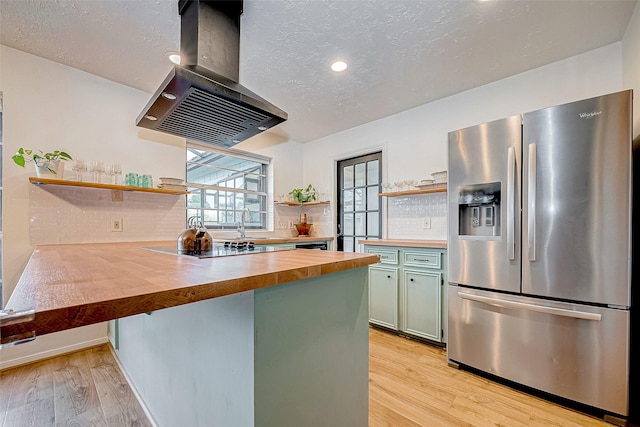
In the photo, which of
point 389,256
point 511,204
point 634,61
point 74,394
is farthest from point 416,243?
point 74,394

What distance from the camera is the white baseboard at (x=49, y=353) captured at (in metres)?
2.14

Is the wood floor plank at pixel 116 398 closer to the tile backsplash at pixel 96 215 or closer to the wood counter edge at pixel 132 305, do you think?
the tile backsplash at pixel 96 215

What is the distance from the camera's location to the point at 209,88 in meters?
1.28

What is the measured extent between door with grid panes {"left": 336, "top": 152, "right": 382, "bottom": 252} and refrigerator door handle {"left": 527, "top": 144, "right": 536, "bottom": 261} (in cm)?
183

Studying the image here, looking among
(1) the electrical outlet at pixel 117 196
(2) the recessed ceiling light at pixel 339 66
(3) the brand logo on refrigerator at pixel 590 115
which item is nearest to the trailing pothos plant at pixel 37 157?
(1) the electrical outlet at pixel 117 196

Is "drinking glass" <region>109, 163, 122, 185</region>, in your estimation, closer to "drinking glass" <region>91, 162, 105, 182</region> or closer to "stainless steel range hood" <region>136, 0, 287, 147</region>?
"drinking glass" <region>91, 162, 105, 182</region>

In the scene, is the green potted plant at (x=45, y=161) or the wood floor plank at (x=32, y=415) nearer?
the wood floor plank at (x=32, y=415)

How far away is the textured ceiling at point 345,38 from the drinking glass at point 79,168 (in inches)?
33.4

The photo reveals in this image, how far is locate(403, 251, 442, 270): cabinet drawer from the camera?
8.17 ft

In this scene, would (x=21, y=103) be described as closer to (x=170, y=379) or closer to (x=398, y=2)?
(x=170, y=379)

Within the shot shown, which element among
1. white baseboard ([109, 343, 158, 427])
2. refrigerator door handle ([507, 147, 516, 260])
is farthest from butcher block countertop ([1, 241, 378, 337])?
refrigerator door handle ([507, 147, 516, 260])

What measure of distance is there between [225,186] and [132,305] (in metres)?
3.29

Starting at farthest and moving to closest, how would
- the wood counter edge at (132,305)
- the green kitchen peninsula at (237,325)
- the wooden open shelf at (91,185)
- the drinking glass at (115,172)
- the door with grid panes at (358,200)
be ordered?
the door with grid panes at (358,200), the drinking glass at (115,172), the wooden open shelf at (91,185), the green kitchen peninsula at (237,325), the wood counter edge at (132,305)

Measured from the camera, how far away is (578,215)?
1673 mm
